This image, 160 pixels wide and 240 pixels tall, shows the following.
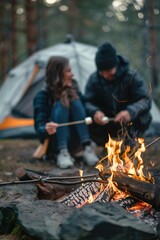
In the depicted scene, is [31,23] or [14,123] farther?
[31,23]

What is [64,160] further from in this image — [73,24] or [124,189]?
[73,24]

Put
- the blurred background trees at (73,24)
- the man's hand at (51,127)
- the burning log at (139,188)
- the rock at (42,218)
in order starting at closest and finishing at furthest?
the rock at (42,218) < the burning log at (139,188) < the man's hand at (51,127) < the blurred background trees at (73,24)

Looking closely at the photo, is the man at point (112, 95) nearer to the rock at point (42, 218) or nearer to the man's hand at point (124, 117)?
the man's hand at point (124, 117)

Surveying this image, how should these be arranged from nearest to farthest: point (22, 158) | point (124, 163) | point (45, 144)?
point (124, 163) → point (45, 144) → point (22, 158)

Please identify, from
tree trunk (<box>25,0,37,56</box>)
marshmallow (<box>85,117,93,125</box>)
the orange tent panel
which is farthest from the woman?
tree trunk (<box>25,0,37,56</box>)

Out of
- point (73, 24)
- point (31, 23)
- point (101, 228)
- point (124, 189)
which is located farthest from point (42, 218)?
point (73, 24)

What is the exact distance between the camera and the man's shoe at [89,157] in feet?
16.3

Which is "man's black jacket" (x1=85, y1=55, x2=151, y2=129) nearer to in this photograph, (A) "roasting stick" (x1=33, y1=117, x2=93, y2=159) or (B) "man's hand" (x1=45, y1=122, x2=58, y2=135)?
(A) "roasting stick" (x1=33, y1=117, x2=93, y2=159)

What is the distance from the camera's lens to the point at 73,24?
811 inches

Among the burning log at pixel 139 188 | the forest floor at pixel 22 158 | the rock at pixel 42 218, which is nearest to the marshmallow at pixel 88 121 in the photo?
the forest floor at pixel 22 158

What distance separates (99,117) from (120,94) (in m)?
0.41

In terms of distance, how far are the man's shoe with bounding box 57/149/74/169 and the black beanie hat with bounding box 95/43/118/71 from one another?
123 centimetres

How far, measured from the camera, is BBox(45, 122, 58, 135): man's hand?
4784 millimetres

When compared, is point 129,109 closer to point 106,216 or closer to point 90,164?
point 90,164
